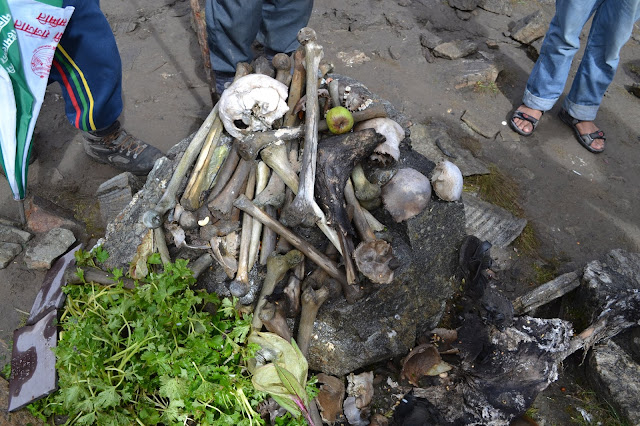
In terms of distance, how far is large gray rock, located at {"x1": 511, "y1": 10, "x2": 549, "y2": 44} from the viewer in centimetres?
609

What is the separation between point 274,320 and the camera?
8.46 ft

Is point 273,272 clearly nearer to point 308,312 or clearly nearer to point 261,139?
point 308,312

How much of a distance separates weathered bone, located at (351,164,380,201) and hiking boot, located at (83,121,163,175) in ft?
7.63

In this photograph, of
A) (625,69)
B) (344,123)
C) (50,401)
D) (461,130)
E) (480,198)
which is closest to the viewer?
(50,401)

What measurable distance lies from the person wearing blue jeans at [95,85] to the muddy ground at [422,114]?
0.97 ft

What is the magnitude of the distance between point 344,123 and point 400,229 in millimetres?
731

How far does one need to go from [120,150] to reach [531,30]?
205 inches

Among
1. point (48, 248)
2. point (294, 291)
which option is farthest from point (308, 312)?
point (48, 248)

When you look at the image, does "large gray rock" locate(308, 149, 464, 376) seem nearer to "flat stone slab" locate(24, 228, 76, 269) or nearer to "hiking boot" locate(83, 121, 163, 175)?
"flat stone slab" locate(24, 228, 76, 269)

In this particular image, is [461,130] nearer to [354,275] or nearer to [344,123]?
[344,123]

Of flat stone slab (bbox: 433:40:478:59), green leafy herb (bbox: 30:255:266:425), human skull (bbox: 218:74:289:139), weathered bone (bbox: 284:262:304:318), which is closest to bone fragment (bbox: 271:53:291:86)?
human skull (bbox: 218:74:289:139)

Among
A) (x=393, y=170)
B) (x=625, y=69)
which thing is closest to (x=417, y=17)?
(x=625, y=69)

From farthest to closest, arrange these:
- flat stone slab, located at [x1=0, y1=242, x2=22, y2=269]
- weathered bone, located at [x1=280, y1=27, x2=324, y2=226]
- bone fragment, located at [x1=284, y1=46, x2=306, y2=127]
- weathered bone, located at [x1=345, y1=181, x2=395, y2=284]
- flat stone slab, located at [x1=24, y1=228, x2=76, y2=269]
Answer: flat stone slab, located at [x1=0, y1=242, x2=22, y2=269]
flat stone slab, located at [x1=24, y1=228, x2=76, y2=269]
bone fragment, located at [x1=284, y1=46, x2=306, y2=127]
weathered bone, located at [x1=280, y1=27, x2=324, y2=226]
weathered bone, located at [x1=345, y1=181, x2=395, y2=284]

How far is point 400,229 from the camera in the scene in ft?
9.48
